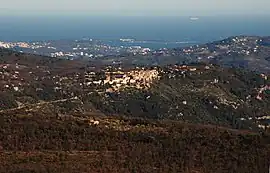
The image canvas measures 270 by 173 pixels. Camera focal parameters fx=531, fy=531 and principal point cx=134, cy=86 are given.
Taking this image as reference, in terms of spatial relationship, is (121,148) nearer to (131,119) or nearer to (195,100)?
(131,119)

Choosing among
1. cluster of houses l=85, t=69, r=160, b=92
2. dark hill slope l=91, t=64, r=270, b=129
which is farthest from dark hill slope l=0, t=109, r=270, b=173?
cluster of houses l=85, t=69, r=160, b=92

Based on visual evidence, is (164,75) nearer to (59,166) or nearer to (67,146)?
(67,146)

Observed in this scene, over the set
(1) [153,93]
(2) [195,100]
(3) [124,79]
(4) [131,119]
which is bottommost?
(2) [195,100]

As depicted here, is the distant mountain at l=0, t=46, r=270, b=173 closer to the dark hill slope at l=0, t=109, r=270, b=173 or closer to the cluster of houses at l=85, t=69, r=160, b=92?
the dark hill slope at l=0, t=109, r=270, b=173

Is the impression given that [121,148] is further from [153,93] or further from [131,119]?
[153,93]

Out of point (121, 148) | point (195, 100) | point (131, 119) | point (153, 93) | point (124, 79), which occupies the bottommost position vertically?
point (195, 100)

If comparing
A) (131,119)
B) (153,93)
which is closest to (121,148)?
(131,119)

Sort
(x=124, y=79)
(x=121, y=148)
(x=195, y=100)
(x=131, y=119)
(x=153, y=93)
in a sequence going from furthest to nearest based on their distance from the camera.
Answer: (x=124, y=79) → (x=195, y=100) → (x=153, y=93) → (x=131, y=119) → (x=121, y=148)

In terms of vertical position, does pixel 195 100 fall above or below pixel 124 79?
below

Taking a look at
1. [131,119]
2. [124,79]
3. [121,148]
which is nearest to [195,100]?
[124,79]

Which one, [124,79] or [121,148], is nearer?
[121,148]

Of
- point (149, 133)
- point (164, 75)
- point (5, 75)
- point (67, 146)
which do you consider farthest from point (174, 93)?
point (67, 146)

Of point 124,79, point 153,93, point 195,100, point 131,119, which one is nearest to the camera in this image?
point 131,119
